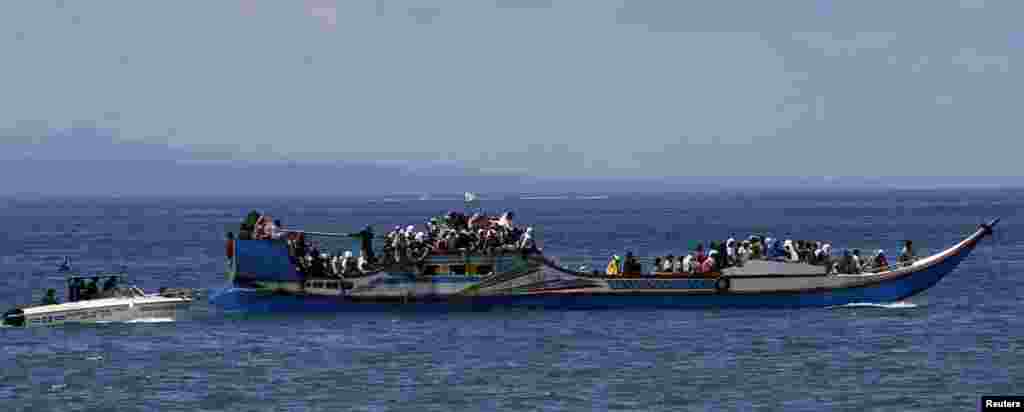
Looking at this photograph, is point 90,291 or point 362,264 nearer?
point 90,291

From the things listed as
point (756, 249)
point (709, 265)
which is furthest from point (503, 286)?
point (756, 249)

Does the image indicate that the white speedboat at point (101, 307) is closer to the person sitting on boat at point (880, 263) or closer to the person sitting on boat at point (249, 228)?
the person sitting on boat at point (249, 228)

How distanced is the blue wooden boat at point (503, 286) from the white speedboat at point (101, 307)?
3355 mm

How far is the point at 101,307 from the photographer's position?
66312 millimetres

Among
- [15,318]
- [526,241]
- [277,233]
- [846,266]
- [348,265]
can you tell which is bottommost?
[15,318]

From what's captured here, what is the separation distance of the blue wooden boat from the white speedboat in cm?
336

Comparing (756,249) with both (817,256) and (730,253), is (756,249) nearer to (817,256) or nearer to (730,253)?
(730,253)

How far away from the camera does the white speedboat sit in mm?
65625

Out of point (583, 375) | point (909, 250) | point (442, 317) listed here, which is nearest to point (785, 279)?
point (909, 250)

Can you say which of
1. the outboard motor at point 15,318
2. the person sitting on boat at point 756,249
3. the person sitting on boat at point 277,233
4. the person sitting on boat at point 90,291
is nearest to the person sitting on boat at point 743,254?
the person sitting on boat at point 756,249

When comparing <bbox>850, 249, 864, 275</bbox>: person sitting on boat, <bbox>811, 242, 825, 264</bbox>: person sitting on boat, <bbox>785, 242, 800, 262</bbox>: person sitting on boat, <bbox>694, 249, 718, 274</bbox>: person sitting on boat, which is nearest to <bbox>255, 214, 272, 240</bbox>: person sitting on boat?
<bbox>694, 249, 718, 274</bbox>: person sitting on boat

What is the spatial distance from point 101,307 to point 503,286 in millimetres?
15912

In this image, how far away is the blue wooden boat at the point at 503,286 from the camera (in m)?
69.3

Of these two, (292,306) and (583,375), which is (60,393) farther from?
(292,306)
